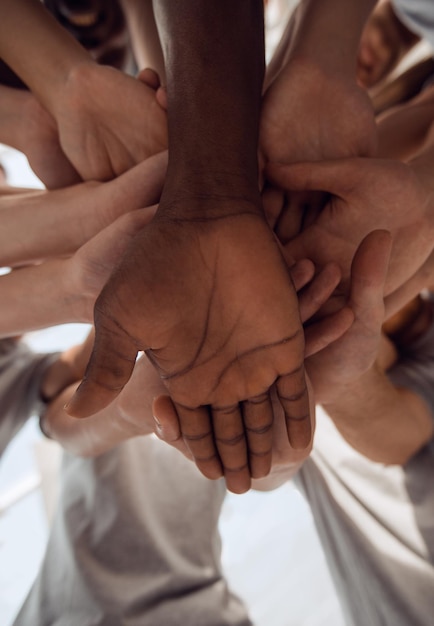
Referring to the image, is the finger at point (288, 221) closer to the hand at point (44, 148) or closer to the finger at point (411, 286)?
the finger at point (411, 286)

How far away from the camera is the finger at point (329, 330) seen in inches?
23.4

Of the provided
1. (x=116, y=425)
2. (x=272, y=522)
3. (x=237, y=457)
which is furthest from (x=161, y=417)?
(x=272, y=522)

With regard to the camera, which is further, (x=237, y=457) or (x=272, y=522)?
(x=272, y=522)

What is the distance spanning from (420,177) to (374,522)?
59cm

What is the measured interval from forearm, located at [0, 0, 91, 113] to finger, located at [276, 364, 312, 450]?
1.53ft

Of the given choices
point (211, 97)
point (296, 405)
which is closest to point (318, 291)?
point (296, 405)

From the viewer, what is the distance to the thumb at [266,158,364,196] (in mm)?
599

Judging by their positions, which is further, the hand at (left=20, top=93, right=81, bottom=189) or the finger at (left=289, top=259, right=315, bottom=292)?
the hand at (left=20, top=93, right=81, bottom=189)

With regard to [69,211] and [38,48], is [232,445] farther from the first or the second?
[38,48]

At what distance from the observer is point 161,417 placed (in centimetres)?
56

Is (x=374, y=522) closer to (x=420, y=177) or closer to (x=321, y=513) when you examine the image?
(x=321, y=513)

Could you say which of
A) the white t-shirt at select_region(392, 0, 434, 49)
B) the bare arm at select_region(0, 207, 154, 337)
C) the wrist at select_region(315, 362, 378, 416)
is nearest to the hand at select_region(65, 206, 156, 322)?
the bare arm at select_region(0, 207, 154, 337)

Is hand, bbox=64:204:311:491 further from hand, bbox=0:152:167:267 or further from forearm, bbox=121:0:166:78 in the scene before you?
forearm, bbox=121:0:166:78

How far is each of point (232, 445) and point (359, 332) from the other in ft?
0.65
